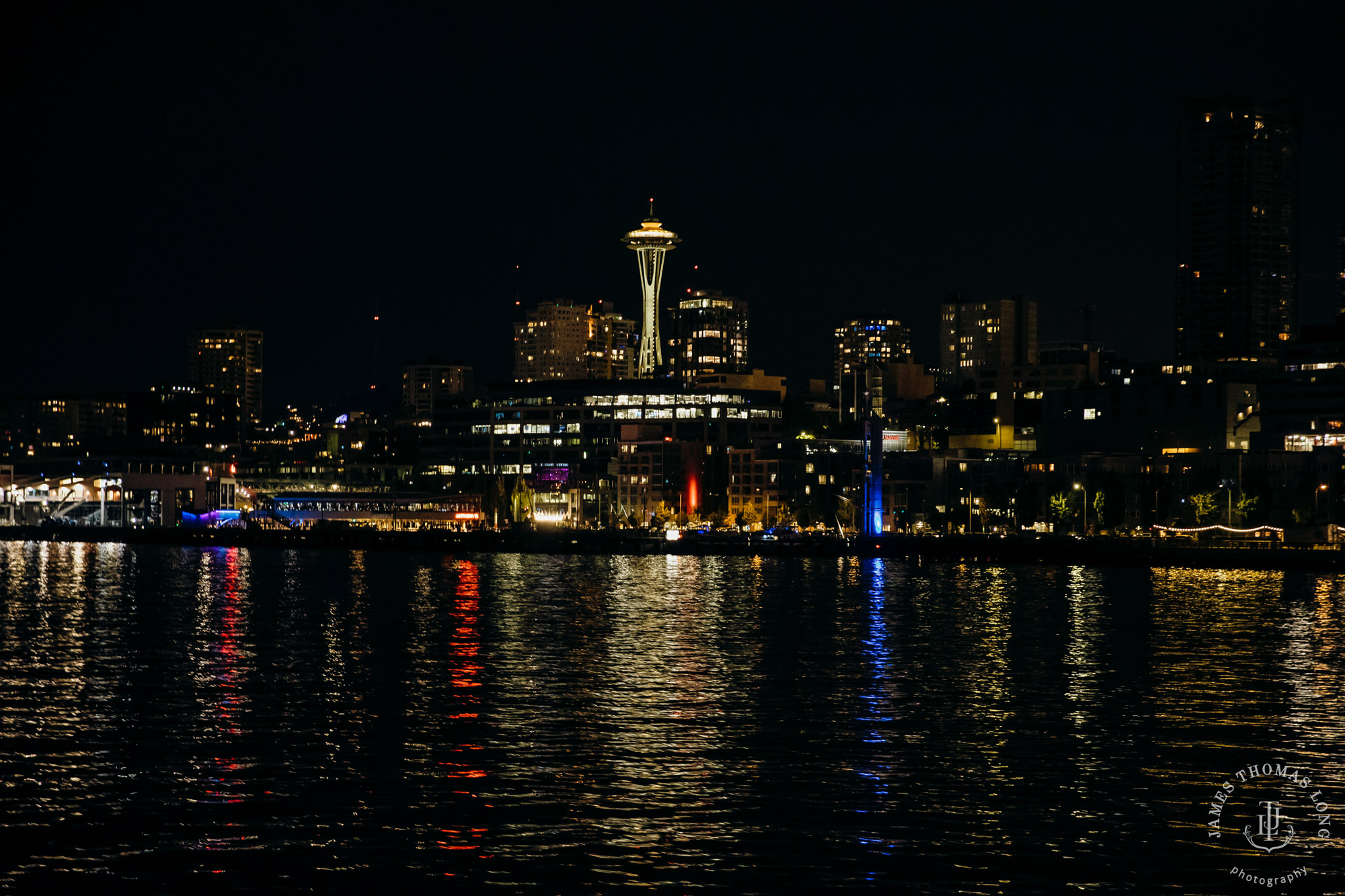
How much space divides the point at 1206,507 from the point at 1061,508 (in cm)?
1910

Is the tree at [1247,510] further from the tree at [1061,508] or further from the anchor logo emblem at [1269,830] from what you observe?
the anchor logo emblem at [1269,830]

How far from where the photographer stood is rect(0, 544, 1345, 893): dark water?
2620 cm

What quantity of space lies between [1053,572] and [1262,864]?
349ft

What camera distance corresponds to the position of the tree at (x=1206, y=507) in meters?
165

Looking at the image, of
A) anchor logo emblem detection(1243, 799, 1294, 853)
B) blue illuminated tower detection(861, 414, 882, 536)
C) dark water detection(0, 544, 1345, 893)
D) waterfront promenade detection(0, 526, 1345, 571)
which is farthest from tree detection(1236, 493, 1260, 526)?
anchor logo emblem detection(1243, 799, 1294, 853)

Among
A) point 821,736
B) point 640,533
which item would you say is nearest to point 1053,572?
point 640,533

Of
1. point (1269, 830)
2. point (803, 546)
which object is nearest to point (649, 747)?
point (1269, 830)

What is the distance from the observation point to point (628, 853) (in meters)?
26.7

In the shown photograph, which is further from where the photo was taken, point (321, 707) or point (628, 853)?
point (321, 707)

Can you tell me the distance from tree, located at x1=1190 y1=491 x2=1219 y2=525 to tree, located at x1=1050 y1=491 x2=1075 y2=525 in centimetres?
1648

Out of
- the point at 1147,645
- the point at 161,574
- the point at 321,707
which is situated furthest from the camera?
the point at 161,574

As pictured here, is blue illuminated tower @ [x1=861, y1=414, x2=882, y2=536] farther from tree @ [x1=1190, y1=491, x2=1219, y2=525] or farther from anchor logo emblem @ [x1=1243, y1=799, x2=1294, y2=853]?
anchor logo emblem @ [x1=1243, y1=799, x2=1294, y2=853]

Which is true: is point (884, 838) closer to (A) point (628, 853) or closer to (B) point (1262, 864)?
(A) point (628, 853)

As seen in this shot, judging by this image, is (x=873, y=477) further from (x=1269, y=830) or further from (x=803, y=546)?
(x=1269, y=830)
